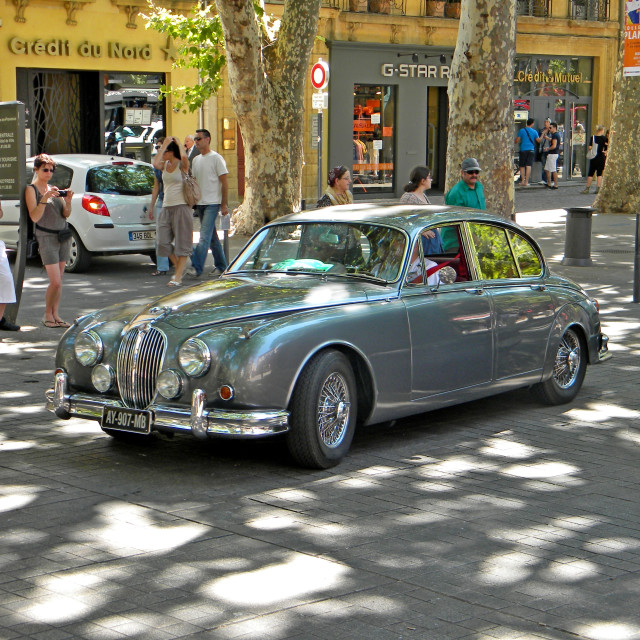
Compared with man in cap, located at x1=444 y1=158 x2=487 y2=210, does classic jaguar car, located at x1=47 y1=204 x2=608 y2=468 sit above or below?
below

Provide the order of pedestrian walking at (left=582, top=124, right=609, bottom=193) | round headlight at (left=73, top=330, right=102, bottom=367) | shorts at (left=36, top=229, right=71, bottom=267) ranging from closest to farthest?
round headlight at (left=73, top=330, right=102, bottom=367)
shorts at (left=36, top=229, right=71, bottom=267)
pedestrian walking at (left=582, top=124, right=609, bottom=193)

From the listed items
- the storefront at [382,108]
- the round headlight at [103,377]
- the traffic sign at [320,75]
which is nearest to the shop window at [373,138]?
the storefront at [382,108]

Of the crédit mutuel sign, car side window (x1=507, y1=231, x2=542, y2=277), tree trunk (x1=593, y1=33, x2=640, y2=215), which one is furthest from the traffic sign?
car side window (x1=507, y1=231, x2=542, y2=277)

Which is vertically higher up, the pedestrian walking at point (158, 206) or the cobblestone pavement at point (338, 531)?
the pedestrian walking at point (158, 206)

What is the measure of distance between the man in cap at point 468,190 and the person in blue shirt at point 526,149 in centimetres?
2339

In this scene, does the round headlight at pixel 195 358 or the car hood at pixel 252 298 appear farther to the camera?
the car hood at pixel 252 298

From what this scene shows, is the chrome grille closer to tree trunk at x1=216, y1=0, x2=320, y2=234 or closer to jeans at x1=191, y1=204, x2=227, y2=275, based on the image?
jeans at x1=191, y1=204, x2=227, y2=275

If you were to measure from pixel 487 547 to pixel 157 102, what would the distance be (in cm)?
2424

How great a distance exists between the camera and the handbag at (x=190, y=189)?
616 inches

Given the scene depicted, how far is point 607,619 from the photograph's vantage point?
492cm

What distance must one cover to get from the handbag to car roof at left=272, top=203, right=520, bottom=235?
7111 millimetres

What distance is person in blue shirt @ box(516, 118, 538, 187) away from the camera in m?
35.8

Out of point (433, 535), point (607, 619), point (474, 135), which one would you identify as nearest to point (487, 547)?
point (433, 535)

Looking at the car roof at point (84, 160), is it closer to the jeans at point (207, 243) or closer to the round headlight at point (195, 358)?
the jeans at point (207, 243)
